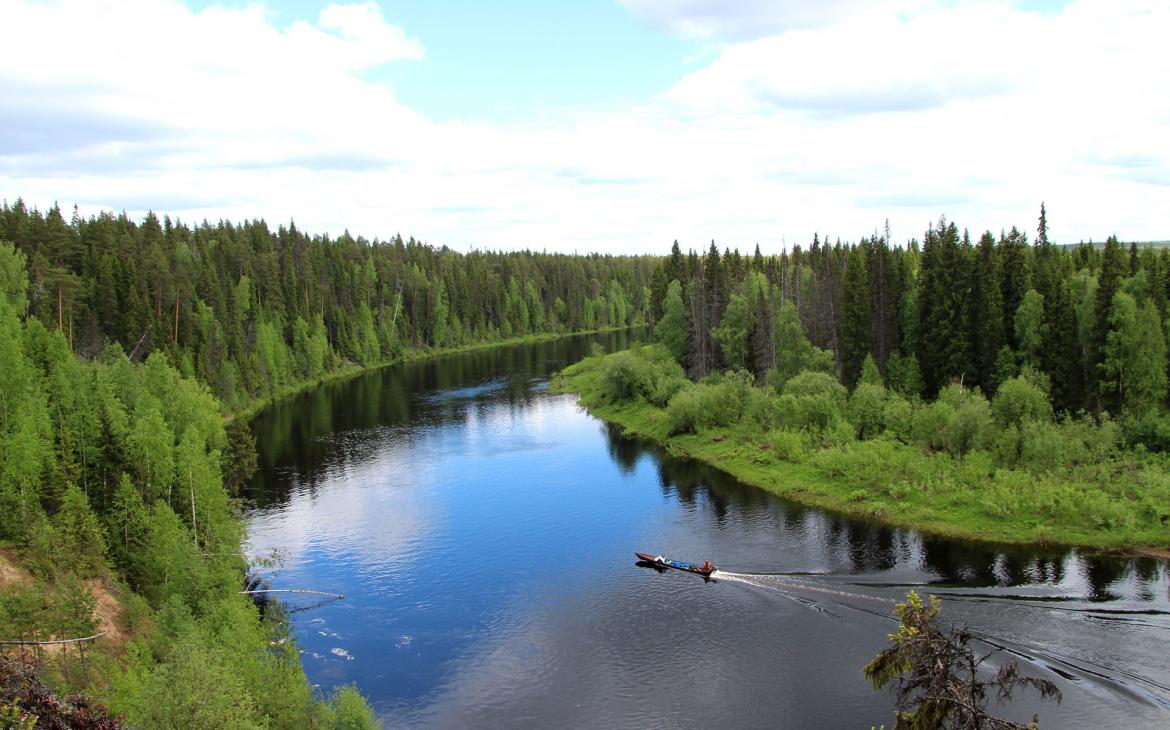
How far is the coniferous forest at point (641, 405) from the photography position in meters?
37.6

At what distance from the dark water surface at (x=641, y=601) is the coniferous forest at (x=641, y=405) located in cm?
462

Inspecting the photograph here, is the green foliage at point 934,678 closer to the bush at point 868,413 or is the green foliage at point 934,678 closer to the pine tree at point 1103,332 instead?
the bush at point 868,413

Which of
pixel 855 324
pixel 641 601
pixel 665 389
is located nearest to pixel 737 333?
pixel 665 389

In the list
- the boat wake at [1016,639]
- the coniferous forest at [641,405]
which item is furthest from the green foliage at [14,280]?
the boat wake at [1016,639]

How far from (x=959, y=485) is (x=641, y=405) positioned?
4578 cm

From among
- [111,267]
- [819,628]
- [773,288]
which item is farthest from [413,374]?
[819,628]

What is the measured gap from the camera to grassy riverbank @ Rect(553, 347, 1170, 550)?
180 feet

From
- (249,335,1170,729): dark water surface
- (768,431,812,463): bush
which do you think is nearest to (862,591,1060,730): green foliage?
(249,335,1170,729): dark water surface

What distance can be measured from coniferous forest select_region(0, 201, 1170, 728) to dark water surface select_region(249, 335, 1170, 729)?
4.62 metres

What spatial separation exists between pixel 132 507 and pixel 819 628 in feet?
124

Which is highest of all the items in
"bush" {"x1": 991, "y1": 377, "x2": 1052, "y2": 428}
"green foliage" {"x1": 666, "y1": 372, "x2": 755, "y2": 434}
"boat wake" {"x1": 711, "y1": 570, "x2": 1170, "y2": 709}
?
"bush" {"x1": 991, "y1": 377, "x2": 1052, "y2": 428}

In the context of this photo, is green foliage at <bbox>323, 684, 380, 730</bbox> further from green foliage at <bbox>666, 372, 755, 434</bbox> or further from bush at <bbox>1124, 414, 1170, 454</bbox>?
bush at <bbox>1124, 414, 1170, 454</bbox>

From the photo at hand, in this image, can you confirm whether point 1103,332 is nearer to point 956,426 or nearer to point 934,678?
point 956,426

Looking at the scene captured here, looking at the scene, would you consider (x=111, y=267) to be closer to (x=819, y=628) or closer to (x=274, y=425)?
(x=274, y=425)
